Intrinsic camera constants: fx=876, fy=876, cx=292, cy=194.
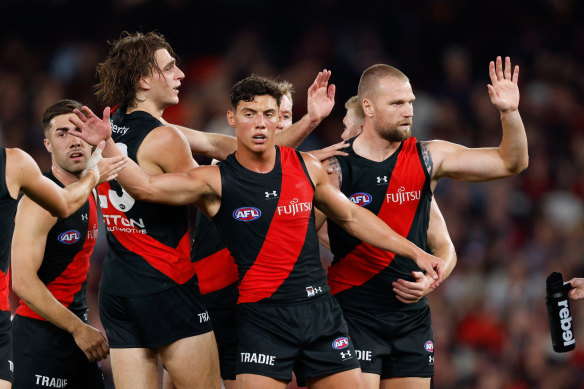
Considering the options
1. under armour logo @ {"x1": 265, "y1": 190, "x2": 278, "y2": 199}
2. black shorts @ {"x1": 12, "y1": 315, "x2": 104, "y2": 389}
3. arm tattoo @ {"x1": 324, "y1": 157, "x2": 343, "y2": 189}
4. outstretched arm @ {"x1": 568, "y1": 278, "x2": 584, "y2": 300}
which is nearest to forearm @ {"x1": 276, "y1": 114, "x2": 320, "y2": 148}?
arm tattoo @ {"x1": 324, "y1": 157, "x2": 343, "y2": 189}

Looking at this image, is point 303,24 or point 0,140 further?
point 303,24

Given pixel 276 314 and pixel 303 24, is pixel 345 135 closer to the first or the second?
pixel 276 314

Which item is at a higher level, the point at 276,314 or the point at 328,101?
the point at 328,101

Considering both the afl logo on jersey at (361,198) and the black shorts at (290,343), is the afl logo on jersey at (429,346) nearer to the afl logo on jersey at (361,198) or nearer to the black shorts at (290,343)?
the black shorts at (290,343)

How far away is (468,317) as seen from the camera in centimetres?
1060

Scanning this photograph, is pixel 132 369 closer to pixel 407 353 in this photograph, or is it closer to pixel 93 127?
pixel 93 127

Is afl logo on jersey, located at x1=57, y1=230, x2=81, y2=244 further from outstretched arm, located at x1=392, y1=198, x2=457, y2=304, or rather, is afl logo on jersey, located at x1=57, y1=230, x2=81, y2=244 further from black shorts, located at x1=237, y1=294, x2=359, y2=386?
outstretched arm, located at x1=392, y1=198, x2=457, y2=304

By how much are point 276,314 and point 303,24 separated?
813 cm

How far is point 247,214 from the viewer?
18.0ft

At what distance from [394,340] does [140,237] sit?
6.34 feet

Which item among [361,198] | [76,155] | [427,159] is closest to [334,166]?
[361,198]

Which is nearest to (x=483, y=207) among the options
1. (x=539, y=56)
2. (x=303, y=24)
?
(x=539, y=56)

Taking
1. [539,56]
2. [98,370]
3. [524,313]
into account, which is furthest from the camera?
[539,56]

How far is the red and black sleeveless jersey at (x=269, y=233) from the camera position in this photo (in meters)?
5.50
